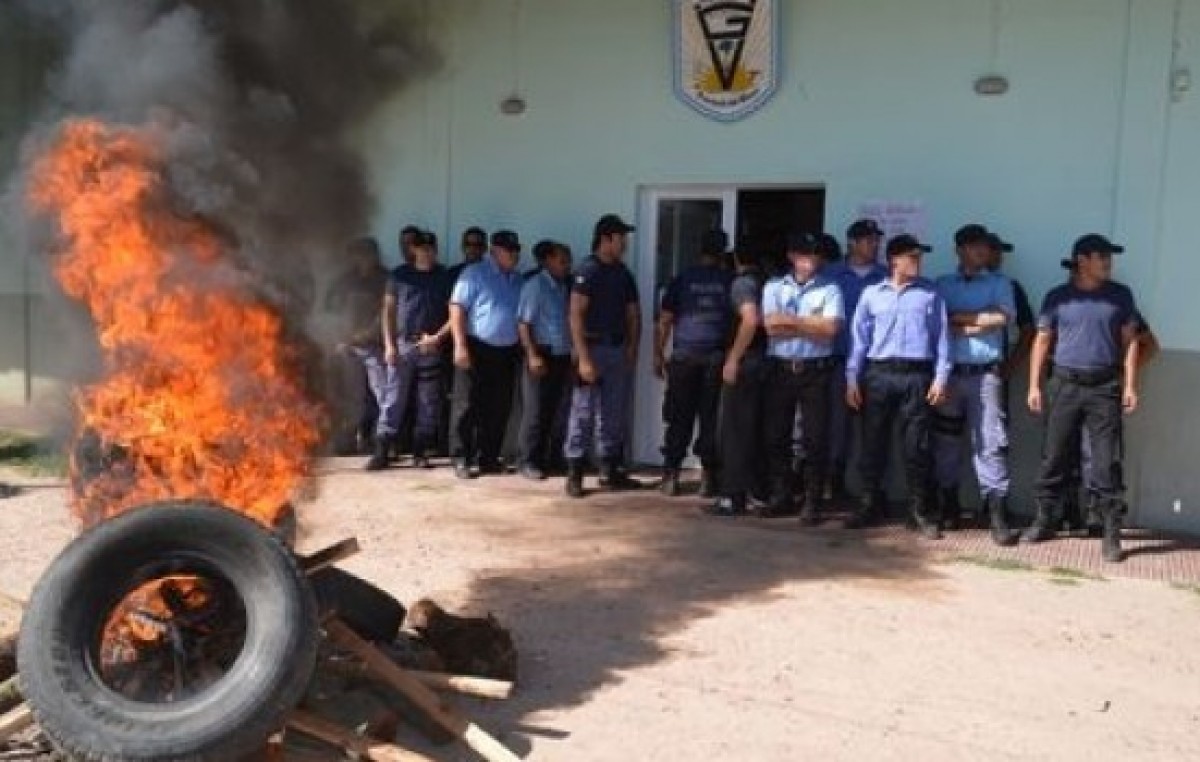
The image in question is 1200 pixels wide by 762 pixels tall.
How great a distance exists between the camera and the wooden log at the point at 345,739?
4.22m

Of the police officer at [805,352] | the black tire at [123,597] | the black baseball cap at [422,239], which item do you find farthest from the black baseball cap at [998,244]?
the black tire at [123,597]

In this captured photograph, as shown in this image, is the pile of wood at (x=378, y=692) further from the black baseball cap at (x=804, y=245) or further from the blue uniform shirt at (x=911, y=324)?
the black baseball cap at (x=804, y=245)

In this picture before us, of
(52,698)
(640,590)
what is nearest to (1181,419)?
(640,590)

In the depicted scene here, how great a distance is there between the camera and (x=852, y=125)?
9.30 meters

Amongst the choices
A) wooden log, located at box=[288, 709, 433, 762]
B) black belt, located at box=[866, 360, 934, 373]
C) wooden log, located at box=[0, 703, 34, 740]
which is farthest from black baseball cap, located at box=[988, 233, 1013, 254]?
wooden log, located at box=[0, 703, 34, 740]

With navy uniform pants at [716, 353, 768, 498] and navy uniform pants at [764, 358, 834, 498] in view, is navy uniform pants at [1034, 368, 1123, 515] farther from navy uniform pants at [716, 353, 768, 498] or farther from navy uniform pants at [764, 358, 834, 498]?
navy uniform pants at [716, 353, 768, 498]

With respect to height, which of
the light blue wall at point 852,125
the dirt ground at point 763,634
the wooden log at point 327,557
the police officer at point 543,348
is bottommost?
the dirt ground at point 763,634

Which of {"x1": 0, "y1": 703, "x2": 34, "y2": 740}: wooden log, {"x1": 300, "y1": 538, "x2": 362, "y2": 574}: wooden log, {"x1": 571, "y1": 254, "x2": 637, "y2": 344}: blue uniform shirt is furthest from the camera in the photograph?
{"x1": 571, "y1": 254, "x2": 637, "y2": 344}: blue uniform shirt

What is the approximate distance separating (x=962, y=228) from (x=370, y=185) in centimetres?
395

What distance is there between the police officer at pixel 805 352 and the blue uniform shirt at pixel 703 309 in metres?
0.46

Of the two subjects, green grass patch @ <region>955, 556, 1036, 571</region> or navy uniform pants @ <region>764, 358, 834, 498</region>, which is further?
navy uniform pants @ <region>764, 358, 834, 498</region>

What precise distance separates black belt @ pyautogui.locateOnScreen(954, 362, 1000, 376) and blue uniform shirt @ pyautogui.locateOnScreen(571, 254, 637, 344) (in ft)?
8.42

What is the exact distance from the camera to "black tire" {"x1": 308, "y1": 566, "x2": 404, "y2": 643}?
16.2 ft

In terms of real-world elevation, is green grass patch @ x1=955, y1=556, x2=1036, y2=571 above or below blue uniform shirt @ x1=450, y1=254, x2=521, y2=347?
below
